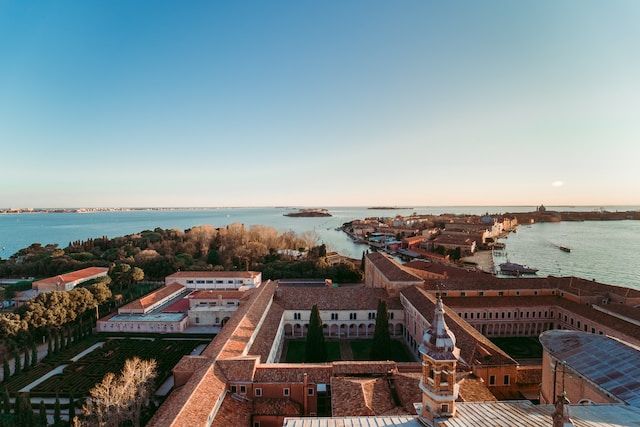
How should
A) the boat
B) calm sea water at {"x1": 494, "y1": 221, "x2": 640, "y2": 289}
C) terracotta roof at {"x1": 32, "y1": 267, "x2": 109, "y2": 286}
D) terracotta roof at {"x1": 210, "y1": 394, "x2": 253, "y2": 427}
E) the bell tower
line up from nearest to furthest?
1. the bell tower
2. terracotta roof at {"x1": 210, "y1": 394, "x2": 253, "y2": 427}
3. terracotta roof at {"x1": 32, "y1": 267, "x2": 109, "y2": 286}
4. calm sea water at {"x1": 494, "y1": 221, "x2": 640, "y2": 289}
5. the boat

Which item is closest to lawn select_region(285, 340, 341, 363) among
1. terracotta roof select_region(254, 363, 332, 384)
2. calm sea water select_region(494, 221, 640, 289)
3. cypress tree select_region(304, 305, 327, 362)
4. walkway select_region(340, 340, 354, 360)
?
walkway select_region(340, 340, 354, 360)

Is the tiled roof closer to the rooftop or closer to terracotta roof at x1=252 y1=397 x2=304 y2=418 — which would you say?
the rooftop

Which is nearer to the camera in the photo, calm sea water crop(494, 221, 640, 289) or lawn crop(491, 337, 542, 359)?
lawn crop(491, 337, 542, 359)

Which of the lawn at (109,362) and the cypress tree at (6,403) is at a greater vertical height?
the cypress tree at (6,403)

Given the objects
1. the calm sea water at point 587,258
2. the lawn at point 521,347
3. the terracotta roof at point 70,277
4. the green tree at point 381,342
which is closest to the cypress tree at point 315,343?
the green tree at point 381,342

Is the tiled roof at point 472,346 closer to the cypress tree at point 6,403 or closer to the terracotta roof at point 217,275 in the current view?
the cypress tree at point 6,403

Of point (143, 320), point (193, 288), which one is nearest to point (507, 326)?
point (143, 320)

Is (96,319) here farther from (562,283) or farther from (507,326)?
(562,283)
